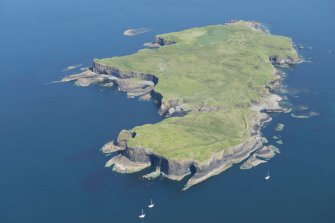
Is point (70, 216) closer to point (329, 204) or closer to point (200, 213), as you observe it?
point (200, 213)

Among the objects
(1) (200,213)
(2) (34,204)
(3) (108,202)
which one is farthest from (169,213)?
(2) (34,204)

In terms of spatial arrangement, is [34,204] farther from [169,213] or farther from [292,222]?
[292,222]

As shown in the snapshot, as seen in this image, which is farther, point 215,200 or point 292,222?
point 215,200

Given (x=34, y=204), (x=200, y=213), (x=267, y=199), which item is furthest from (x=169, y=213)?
(x=34, y=204)

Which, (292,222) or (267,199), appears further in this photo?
(267,199)

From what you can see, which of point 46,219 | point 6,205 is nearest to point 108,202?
point 46,219

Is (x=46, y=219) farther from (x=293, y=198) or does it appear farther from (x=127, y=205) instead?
(x=293, y=198)

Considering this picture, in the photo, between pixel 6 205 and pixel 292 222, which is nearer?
pixel 292 222
